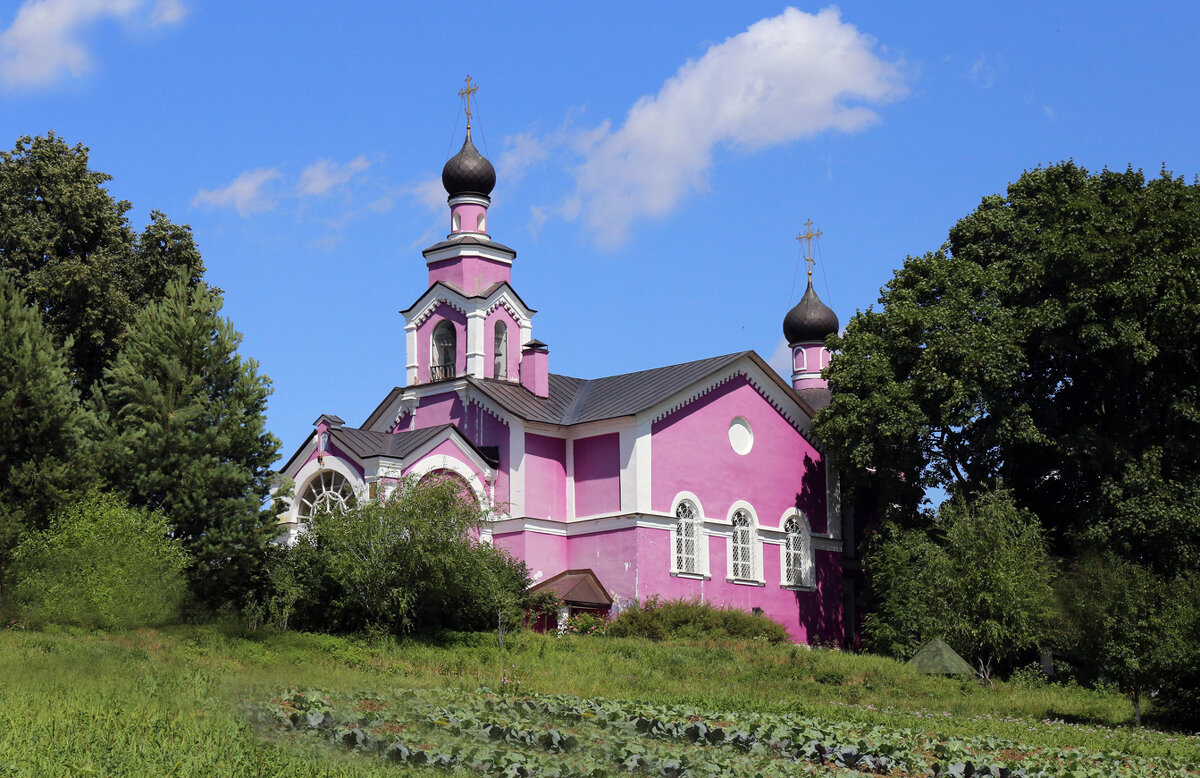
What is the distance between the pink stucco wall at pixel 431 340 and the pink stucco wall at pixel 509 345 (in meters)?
0.60

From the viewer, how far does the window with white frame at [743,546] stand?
3709cm

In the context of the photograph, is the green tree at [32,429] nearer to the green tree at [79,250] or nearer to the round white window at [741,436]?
the green tree at [79,250]

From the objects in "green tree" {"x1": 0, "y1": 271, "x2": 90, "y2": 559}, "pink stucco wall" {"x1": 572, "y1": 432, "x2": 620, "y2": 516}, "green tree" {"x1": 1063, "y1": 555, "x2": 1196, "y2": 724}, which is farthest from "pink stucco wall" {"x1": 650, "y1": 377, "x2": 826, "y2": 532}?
"green tree" {"x1": 0, "y1": 271, "x2": 90, "y2": 559}

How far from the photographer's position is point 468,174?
38.9 meters

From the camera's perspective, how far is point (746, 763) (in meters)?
14.1

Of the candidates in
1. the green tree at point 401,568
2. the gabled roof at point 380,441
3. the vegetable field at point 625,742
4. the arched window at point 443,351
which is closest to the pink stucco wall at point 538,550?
the gabled roof at point 380,441

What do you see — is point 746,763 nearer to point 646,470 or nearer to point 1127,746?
point 1127,746

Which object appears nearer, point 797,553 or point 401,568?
point 401,568

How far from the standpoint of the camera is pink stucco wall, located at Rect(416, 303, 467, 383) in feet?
124

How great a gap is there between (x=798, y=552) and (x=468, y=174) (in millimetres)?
13612

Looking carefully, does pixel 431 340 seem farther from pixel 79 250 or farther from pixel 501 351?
pixel 79 250

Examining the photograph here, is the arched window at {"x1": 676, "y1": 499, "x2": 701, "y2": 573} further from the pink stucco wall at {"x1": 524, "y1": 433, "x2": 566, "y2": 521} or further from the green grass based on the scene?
the green grass

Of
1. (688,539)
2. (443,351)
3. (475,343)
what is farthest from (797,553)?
(443,351)

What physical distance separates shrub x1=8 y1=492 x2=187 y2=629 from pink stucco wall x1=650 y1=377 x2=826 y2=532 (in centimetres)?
1356
